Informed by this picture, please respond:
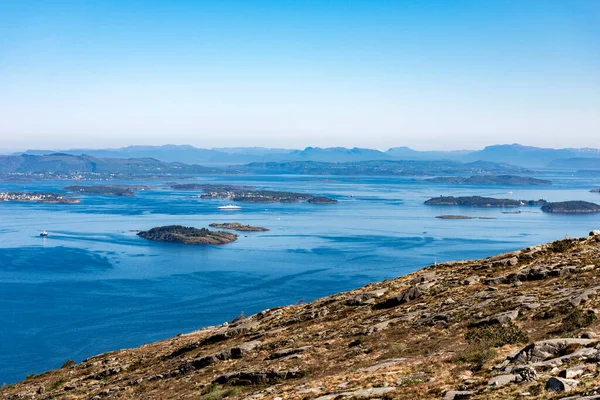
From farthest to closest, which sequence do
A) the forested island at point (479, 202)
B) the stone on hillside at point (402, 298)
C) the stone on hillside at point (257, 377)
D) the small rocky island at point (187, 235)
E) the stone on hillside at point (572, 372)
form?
the forested island at point (479, 202) < the small rocky island at point (187, 235) < the stone on hillside at point (402, 298) < the stone on hillside at point (257, 377) < the stone on hillside at point (572, 372)

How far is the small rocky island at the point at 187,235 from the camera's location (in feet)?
235

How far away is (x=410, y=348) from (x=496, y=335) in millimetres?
1163

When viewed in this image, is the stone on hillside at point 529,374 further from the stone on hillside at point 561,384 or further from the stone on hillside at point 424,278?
the stone on hillside at point 424,278

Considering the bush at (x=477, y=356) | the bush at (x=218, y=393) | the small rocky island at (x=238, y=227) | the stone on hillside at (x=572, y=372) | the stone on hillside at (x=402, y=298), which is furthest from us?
the small rocky island at (x=238, y=227)

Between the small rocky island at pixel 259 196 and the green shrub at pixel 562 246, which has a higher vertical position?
the green shrub at pixel 562 246

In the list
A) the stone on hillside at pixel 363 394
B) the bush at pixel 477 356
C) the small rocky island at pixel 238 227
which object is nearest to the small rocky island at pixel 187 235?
the small rocky island at pixel 238 227

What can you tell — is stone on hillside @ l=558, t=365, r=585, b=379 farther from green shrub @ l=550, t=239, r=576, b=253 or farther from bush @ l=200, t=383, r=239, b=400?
green shrub @ l=550, t=239, r=576, b=253

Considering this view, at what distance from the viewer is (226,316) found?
3878 centimetres

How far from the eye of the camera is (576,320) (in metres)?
7.92

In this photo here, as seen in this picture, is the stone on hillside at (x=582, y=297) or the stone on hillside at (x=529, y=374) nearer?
the stone on hillside at (x=529, y=374)

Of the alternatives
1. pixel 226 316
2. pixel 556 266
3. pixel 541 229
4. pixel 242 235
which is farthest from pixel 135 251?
pixel 556 266

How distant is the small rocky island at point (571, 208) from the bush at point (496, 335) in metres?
100.0

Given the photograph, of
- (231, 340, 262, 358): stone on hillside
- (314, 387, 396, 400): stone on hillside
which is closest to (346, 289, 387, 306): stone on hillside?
(231, 340, 262, 358): stone on hillside

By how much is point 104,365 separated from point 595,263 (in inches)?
375
